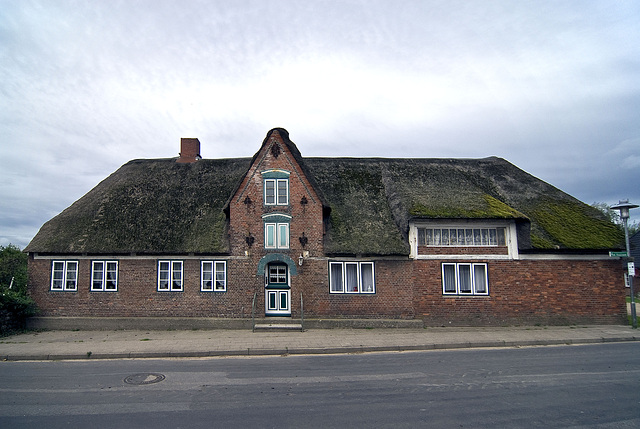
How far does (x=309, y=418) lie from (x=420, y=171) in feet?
52.8

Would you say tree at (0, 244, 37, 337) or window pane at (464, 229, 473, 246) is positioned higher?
window pane at (464, 229, 473, 246)

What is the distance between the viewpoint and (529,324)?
16.9 metres

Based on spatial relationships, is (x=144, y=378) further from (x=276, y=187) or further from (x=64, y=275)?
(x=64, y=275)

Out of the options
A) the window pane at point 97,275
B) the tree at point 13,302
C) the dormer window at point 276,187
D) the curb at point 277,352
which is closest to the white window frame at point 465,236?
the curb at point 277,352

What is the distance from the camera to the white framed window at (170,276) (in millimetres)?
17109

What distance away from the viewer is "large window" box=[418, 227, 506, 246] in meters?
17.4

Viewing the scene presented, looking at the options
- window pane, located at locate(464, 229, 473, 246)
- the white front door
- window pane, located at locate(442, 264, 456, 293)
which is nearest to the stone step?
the white front door

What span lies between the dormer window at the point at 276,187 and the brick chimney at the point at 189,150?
23.4 ft

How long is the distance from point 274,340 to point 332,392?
588cm

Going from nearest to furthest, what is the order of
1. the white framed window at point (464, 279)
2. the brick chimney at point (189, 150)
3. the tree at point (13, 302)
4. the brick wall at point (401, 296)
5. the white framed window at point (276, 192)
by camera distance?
1. the tree at point (13, 302)
2. the brick wall at point (401, 296)
3. the white framed window at point (464, 279)
4. the white framed window at point (276, 192)
5. the brick chimney at point (189, 150)

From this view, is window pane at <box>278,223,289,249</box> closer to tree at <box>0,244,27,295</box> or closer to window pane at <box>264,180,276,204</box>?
window pane at <box>264,180,276,204</box>

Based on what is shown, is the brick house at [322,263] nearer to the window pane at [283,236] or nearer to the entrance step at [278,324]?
the window pane at [283,236]

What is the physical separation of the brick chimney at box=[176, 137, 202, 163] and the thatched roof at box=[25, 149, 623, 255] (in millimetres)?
753

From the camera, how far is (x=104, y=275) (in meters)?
17.4
